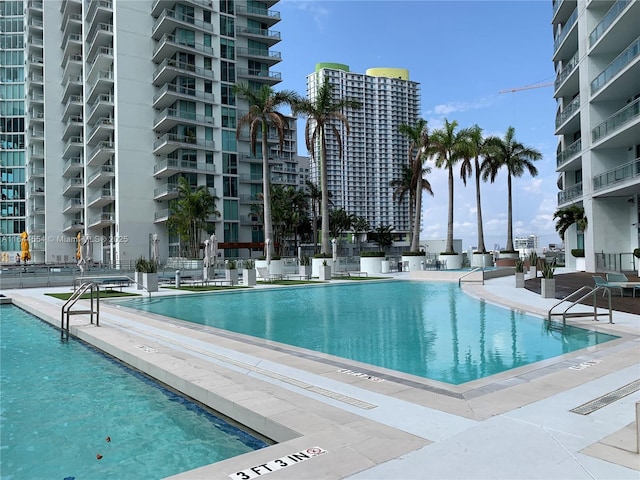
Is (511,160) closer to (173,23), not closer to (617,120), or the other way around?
(617,120)

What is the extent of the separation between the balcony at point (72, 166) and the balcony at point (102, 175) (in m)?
7.81

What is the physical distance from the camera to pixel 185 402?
6.75 meters

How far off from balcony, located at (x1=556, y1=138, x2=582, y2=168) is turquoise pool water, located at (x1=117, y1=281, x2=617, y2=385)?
22417mm

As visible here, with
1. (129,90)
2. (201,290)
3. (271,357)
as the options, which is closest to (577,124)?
(201,290)

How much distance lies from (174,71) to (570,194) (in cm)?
4199

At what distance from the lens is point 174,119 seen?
52.8 m

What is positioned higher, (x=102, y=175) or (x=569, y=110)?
(x=569, y=110)

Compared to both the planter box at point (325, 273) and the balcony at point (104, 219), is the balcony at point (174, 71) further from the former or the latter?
the planter box at point (325, 273)

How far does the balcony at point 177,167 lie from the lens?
174ft

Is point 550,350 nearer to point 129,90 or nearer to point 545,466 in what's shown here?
point 545,466

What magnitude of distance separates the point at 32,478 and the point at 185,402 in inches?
84.9

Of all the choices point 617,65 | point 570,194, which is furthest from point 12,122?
point 617,65

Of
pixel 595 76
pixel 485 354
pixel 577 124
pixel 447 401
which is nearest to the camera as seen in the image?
pixel 447 401

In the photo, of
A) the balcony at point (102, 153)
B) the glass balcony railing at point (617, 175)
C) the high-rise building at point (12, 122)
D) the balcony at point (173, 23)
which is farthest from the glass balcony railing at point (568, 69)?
the high-rise building at point (12, 122)
